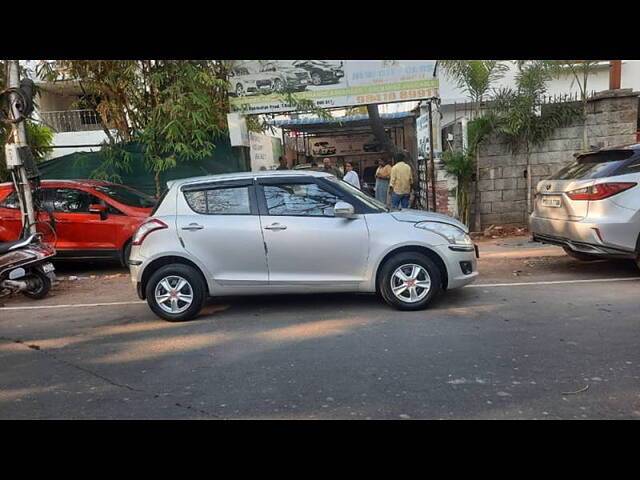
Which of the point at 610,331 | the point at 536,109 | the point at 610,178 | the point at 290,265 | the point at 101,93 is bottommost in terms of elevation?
the point at 610,331

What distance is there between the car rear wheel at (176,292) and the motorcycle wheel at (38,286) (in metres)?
2.71

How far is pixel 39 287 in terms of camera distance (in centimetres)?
741

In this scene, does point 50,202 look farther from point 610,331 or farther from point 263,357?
point 610,331

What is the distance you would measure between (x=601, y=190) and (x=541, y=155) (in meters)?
4.42

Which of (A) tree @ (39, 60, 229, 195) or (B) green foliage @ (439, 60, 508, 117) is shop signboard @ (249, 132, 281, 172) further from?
(B) green foliage @ (439, 60, 508, 117)

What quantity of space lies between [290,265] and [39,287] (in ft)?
13.8

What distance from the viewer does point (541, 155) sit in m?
10.6

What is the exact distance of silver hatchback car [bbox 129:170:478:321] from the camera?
18.3 feet

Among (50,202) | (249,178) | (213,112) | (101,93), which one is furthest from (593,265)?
(101,93)

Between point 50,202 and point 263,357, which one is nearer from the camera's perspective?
point 263,357

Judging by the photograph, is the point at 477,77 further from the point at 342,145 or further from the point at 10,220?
the point at 342,145

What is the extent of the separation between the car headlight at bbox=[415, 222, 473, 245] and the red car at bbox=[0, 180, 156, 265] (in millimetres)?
5195

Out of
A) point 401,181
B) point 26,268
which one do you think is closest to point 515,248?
point 401,181

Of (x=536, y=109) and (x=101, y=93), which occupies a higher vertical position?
(x=101, y=93)
